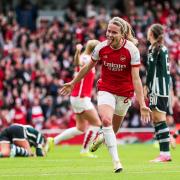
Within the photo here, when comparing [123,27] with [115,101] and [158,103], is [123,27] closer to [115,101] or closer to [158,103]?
[115,101]

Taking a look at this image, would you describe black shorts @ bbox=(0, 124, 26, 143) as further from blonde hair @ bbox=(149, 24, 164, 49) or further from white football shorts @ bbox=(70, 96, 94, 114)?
blonde hair @ bbox=(149, 24, 164, 49)

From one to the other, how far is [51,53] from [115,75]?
17.6 metres

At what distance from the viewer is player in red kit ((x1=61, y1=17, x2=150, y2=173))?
1275 centimetres

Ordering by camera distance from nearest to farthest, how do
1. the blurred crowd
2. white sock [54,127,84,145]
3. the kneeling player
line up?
the kneeling player < white sock [54,127,84,145] < the blurred crowd

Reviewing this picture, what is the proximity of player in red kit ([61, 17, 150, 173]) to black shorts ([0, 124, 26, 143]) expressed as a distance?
13.3 feet

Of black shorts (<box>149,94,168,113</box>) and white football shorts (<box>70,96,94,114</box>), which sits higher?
black shorts (<box>149,94,168,113</box>)

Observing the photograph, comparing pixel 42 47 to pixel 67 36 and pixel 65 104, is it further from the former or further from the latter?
pixel 65 104

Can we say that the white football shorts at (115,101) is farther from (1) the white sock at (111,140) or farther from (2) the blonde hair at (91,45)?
(2) the blonde hair at (91,45)

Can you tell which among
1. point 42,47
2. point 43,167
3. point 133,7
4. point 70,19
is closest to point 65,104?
point 42,47

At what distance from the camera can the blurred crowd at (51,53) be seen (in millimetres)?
27105

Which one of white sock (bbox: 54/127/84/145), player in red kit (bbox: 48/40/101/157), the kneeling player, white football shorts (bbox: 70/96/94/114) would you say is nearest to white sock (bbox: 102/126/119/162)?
the kneeling player

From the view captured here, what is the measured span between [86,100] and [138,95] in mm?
5144

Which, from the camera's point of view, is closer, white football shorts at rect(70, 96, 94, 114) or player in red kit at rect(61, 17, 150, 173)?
player in red kit at rect(61, 17, 150, 173)

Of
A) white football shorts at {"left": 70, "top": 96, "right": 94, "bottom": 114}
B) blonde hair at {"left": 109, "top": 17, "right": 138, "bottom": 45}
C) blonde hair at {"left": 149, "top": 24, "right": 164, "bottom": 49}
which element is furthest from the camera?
white football shorts at {"left": 70, "top": 96, "right": 94, "bottom": 114}
